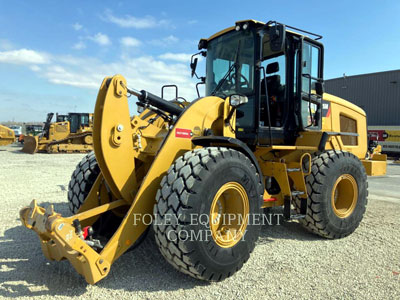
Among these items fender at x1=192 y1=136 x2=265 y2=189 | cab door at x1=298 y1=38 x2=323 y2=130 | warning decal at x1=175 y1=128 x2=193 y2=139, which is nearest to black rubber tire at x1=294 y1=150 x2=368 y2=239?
cab door at x1=298 y1=38 x2=323 y2=130

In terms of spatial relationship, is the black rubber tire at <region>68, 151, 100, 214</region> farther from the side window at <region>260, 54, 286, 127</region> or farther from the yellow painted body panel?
the yellow painted body panel

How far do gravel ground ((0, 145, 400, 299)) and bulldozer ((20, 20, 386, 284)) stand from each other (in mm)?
213

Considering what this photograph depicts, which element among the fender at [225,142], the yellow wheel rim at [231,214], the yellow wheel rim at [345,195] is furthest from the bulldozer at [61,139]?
the yellow wheel rim at [231,214]

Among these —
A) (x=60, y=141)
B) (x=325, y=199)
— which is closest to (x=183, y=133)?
(x=325, y=199)

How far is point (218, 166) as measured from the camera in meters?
3.10

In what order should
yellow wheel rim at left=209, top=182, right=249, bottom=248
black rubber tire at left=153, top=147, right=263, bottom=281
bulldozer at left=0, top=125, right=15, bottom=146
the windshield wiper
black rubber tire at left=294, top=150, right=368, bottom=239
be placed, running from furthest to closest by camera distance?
bulldozer at left=0, top=125, right=15, bottom=146 < black rubber tire at left=294, top=150, right=368, bottom=239 < the windshield wiper < yellow wheel rim at left=209, top=182, right=249, bottom=248 < black rubber tire at left=153, top=147, right=263, bottom=281

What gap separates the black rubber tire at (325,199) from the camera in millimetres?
Result: 4391

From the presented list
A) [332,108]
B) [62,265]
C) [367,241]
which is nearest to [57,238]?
[62,265]

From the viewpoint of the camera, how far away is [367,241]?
4441 millimetres

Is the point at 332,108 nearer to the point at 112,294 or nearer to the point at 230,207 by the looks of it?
the point at 230,207

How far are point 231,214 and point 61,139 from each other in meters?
19.4

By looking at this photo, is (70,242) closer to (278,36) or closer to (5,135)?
(278,36)

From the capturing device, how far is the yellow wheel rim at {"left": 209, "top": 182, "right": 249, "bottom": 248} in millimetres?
3320

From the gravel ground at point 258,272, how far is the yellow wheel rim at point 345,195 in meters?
0.40
